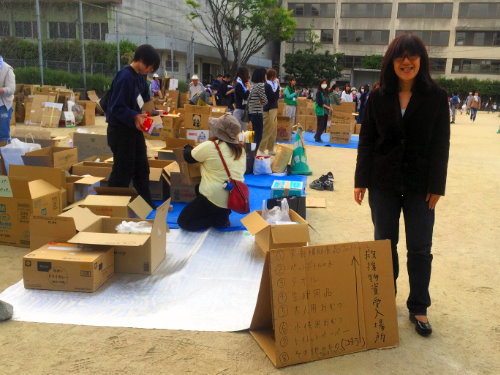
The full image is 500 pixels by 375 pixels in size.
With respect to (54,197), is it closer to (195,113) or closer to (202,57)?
(195,113)

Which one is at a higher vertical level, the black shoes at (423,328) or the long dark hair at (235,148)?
the long dark hair at (235,148)

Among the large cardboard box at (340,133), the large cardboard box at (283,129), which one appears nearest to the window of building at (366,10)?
the large cardboard box at (340,133)

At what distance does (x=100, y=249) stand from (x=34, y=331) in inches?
30.9

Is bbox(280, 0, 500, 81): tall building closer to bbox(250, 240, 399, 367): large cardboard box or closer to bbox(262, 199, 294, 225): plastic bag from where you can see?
bbox(262, 199, 294, 225): plastic bag

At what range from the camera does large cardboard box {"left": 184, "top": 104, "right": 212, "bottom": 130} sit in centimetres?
838

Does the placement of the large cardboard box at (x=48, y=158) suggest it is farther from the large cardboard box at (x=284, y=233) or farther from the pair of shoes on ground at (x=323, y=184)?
the pair of shoes on ground at (x=323, y=184)

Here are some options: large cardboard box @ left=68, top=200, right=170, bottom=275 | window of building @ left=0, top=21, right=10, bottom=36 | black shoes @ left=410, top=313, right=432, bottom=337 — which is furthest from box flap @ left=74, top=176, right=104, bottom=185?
window of building @ left=0, top=21, right=10, bottom=36

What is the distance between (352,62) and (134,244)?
50039mm

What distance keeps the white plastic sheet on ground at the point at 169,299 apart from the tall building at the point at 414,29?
46364 millimetres

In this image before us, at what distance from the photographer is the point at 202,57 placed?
3541cm

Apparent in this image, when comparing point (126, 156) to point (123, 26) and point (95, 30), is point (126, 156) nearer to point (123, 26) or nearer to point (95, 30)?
point (95, 30)

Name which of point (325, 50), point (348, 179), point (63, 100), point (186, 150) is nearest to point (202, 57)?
point (325, 50)

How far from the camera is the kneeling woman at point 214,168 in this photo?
4.22 meters

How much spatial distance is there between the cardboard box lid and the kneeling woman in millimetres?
1129
